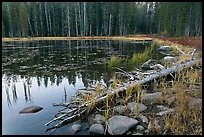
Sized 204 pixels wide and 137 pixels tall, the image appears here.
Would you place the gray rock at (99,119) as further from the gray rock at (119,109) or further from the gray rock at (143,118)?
the gray rock at (143,118)

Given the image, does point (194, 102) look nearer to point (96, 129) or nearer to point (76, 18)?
point (96, 129)

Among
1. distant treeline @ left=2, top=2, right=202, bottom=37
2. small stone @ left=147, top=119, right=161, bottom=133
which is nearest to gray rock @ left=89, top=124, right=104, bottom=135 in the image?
small stone @ left=147, top=119, right=161, bottom=133

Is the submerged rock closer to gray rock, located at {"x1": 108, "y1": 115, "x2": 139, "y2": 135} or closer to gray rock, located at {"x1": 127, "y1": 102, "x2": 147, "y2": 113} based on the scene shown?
gray rock, located at {"x1": 108, "y1": 115, "x2": 139, "y2": 135}

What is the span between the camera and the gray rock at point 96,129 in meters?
4.72

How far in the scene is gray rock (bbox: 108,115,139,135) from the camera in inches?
182

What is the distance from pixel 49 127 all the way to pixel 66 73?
5.98 metres

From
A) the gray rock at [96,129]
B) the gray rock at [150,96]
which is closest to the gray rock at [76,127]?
the gray rock at [96,129]

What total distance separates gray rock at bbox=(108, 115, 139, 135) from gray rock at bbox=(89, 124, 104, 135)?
0.17m

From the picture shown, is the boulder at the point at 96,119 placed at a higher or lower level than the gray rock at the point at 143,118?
lower

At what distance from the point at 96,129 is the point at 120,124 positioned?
0.52 m

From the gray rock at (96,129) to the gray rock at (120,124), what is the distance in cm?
17

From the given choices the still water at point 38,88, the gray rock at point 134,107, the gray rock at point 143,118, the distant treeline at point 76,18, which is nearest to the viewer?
the gray rock at point 143,118

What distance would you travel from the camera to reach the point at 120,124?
474cm

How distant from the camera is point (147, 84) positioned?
7.23 m
